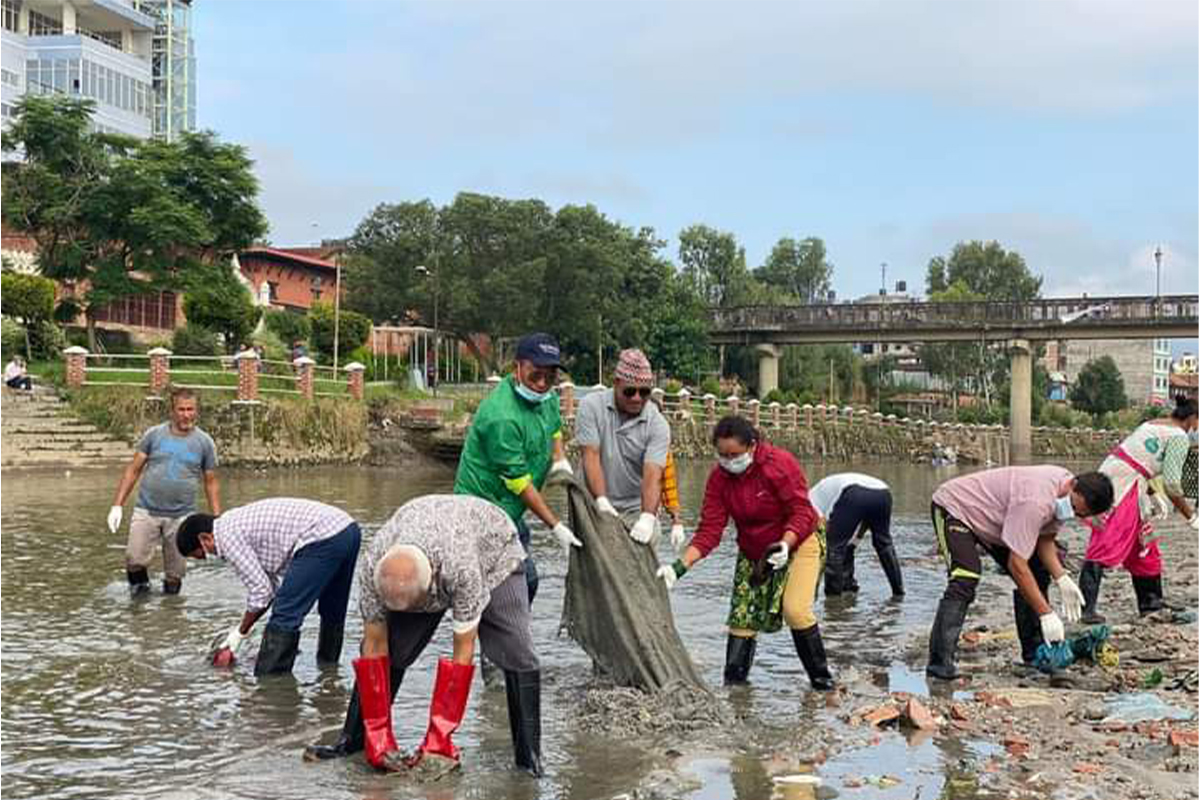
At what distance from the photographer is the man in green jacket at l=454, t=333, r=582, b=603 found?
23.0 feet

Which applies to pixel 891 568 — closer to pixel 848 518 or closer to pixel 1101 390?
pixel 848 518

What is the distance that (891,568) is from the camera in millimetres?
12484

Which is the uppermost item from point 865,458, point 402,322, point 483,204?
point 483,204

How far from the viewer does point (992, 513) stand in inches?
325

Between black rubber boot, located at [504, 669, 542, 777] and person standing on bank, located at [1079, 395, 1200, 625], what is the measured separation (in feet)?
18.7

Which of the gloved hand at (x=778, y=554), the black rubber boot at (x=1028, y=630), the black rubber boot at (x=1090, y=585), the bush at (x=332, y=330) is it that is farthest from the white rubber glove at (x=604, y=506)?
the bush at (x=332, y=330)

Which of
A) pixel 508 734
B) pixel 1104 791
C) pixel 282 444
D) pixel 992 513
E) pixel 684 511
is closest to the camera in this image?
pixel 1104 791

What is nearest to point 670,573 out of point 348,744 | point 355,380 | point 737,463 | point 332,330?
point 737,463

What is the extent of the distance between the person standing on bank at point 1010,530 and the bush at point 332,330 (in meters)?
39.8

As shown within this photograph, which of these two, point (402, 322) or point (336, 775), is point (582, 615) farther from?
point (402, 322)

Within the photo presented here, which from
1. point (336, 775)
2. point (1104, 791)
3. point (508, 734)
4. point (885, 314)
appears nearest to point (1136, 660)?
point (1104, 791)

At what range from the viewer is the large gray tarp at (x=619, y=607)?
7473mm

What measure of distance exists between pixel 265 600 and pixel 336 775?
74.0 inches

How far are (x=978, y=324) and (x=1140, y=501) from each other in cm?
6255
